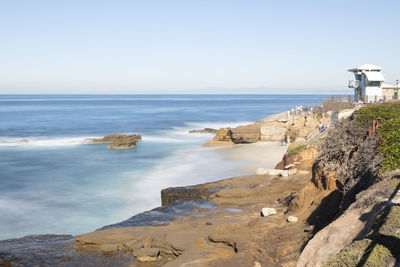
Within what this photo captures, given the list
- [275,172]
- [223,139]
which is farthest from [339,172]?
[223,139]

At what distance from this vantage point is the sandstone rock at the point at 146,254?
1417 centimetres

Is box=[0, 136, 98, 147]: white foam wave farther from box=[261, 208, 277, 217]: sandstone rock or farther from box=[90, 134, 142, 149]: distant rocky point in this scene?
box=[261, 208, 277, 217]: sandstone rock

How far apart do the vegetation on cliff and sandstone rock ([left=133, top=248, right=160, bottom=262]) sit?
7.85 m

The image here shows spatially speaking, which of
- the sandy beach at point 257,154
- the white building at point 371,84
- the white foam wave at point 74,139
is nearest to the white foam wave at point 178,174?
the sandy beach at point 257,154

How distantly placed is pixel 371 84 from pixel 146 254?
48318 mm

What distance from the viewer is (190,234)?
15.7 m

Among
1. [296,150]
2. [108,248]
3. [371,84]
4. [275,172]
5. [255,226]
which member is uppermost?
[371,84]

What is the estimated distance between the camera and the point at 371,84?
5459 centimetres

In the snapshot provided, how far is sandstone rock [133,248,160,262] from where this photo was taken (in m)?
14.2

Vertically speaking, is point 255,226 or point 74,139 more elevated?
point 255,226

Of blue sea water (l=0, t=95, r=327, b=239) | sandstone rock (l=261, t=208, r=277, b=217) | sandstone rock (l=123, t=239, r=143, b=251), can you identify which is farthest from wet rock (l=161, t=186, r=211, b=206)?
A: sandstone rock (l=123, t=239, r=143, b=251)

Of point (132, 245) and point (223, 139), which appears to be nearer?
point (132, 245)

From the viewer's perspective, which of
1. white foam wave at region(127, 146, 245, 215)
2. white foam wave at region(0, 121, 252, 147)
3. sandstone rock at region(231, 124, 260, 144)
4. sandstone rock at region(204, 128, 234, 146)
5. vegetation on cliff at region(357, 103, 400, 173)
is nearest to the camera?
vegetation on cliff at region(357, 103, 400, 173)

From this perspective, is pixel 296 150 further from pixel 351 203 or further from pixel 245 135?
pixel 245 135
